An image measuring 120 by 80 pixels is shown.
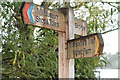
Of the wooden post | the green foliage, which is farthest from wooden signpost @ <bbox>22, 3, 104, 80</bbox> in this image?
the green foliage

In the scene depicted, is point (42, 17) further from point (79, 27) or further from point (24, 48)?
point (24, 48)

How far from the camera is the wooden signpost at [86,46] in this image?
91cm

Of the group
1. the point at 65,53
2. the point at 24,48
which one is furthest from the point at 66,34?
the point at 24,48

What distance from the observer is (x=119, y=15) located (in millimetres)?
2244

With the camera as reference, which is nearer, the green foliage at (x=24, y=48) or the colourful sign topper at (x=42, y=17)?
the colourful sign topper at (x=42, y=17)

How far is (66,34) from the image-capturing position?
1082 mm

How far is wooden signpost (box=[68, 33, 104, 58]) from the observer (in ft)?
2.98

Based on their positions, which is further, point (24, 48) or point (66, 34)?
point (24, 48)

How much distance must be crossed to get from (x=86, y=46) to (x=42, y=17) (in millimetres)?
243

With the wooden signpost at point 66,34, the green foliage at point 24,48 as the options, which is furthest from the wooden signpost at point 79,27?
the green foliage at point 24,48

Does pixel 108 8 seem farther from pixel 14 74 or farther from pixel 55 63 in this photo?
pixel 14 74

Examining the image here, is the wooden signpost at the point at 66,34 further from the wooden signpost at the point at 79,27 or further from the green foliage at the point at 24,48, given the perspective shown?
the green foliage at the point at 24,48

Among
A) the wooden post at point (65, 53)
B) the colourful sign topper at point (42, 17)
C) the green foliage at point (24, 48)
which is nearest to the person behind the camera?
the colourful sign topper at point (42, 17)

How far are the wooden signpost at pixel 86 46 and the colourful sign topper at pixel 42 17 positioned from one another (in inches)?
4.3
